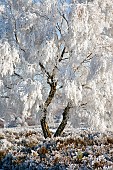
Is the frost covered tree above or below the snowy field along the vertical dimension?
above

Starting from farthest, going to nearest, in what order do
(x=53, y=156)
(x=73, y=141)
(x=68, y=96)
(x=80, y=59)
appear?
(x=80, y=59) < (x=68, y=96) < (x=73, y=141) < (x=53, y=156)

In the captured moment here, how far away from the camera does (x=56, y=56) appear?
15.8 metres

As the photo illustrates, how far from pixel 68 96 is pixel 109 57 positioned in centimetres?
263

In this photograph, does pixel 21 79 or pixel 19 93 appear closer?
pixel 19 93

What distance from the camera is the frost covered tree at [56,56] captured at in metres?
14.9

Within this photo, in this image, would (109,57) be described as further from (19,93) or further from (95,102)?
(19,93)

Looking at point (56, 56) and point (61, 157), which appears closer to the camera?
point (61, 157)

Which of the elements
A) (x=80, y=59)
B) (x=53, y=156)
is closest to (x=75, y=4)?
(x=80, y=59)

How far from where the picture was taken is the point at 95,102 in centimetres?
1605

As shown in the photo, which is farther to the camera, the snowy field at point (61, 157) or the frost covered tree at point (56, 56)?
the frost covered tree at point (56, 56)

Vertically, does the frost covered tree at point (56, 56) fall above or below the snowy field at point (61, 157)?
above

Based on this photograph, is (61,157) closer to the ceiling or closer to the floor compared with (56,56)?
closer to the floor

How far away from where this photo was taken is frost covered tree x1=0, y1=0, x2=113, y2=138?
587 inches

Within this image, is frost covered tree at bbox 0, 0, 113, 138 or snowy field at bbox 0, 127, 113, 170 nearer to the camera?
snowy field at bbox 0, 127, 113, 170
